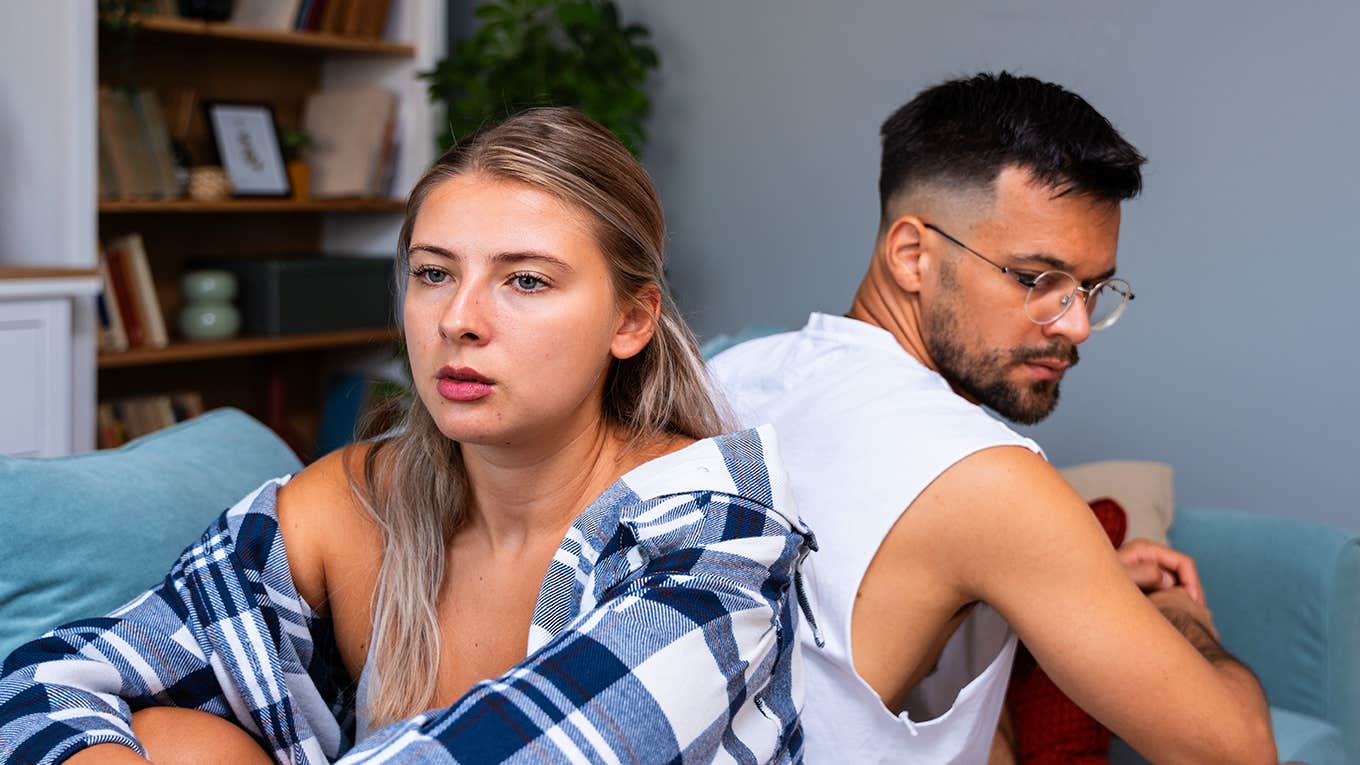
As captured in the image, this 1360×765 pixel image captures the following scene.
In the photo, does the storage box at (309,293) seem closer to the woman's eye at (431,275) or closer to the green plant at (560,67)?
the green plant at (560,67)

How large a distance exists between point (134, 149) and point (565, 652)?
9.00 feet

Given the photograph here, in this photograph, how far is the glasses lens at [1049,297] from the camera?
1464mm

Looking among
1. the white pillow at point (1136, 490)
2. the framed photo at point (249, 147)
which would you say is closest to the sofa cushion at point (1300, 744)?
the white pillow at point (1136, 490)

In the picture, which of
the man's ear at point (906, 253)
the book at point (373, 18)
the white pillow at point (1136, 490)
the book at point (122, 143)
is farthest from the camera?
the book at point (373, 18)

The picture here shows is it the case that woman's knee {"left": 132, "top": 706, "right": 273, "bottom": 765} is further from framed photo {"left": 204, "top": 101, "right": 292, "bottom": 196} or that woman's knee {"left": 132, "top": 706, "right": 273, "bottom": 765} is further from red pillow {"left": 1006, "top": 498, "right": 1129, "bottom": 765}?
framed photo {"left": 204, "top": 101, "right": 292, "bottom": 196}

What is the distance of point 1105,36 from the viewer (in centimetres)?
288

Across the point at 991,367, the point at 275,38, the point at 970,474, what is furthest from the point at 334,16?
the point at 970,474

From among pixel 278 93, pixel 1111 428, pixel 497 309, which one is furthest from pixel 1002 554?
pixel 278 93

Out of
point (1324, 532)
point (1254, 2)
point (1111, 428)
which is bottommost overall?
point (1111, 428)

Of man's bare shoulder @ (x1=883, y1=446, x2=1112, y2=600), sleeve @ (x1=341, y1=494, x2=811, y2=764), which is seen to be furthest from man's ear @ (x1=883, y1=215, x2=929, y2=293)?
sleeve @ (x1=341, y1=494, x2=811, y2=764)

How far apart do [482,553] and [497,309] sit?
Result: 29 centimetres

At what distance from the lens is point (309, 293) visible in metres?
3.64

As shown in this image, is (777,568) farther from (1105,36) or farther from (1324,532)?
(1105,36)

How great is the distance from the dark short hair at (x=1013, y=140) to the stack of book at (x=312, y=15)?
8.18 feet
